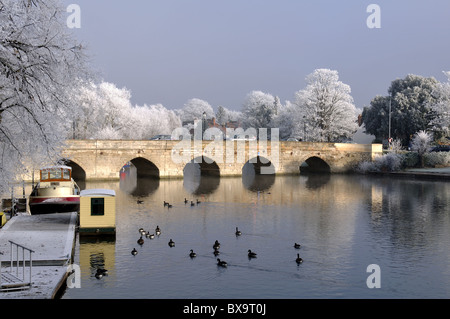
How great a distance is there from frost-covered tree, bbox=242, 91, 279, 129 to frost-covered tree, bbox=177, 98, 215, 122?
21.5m

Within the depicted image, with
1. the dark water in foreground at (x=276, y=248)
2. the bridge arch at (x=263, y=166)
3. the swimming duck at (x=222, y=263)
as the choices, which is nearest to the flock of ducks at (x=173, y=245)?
the swimming duck at (x=222, y=263)

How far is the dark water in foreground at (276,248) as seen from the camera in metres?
20.4

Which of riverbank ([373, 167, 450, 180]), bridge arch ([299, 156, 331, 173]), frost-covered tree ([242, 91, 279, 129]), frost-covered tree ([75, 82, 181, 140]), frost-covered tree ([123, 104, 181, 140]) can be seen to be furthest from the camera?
frost-covered tree ([242, 91, 279, 129])

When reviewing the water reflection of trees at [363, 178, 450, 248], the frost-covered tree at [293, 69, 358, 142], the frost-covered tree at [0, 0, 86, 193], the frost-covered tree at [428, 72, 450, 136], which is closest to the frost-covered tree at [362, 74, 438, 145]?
the frost-covered tree at [428, 72, 450, 136]

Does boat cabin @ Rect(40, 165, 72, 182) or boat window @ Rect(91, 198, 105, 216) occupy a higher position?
boat cabin @ Rect(40, 165, 72, 182)

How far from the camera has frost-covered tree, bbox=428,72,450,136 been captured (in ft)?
266

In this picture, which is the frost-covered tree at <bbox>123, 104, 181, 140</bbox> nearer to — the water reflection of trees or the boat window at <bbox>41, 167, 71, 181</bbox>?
the water reflection of trees

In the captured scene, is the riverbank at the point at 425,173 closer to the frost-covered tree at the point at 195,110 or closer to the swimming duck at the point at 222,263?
the swimming duck at the point at 222,263

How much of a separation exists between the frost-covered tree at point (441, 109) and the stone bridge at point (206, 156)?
37.9ft

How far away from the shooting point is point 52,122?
20.4 metres

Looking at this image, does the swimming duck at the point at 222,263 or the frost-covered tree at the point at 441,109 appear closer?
the swimming duck at the point at 222,263

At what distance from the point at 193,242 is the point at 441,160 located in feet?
187

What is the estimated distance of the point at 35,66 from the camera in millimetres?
17797

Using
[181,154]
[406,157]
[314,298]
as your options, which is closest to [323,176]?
[406,157]
